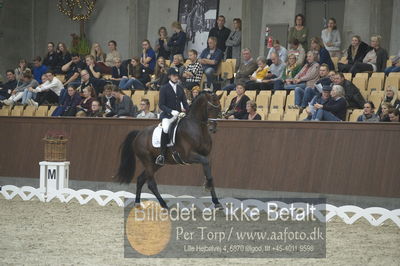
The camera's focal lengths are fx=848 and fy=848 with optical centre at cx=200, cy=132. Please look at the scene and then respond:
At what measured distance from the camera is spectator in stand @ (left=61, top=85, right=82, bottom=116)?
1759cm

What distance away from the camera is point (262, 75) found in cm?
1739

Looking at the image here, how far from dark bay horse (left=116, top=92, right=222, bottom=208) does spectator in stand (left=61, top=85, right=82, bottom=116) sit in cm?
439

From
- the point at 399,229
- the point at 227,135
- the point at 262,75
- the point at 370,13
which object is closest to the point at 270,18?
the point at 370,13

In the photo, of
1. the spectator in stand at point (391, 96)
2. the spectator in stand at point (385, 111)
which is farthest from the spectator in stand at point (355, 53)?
the spectator in stand at point (385, 111)

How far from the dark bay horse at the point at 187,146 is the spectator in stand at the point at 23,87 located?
748 cm

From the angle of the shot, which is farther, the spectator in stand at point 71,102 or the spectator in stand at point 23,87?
the spectator in stand at point 23,87

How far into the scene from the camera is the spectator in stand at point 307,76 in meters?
16.1

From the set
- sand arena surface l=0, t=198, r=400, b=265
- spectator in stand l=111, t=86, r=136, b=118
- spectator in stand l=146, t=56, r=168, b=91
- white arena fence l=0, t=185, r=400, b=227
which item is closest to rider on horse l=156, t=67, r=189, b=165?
white arena fence l=0, t=185, r=400, b=227

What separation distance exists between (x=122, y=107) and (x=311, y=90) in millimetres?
3690

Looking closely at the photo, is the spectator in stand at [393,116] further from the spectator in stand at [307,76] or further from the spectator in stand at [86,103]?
the spectator in stand at [86,103]

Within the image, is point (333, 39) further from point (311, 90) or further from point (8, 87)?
point (8, 87)

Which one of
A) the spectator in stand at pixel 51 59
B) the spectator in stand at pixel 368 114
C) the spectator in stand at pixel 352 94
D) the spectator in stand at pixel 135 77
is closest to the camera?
the spectator in stand at pixel 368 114

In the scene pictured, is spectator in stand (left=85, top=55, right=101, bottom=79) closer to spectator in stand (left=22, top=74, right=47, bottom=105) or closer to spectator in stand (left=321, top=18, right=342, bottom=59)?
spectator in stand (left=22, top=74, right=47, bottom=105)

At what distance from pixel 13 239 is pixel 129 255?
1962 mm
